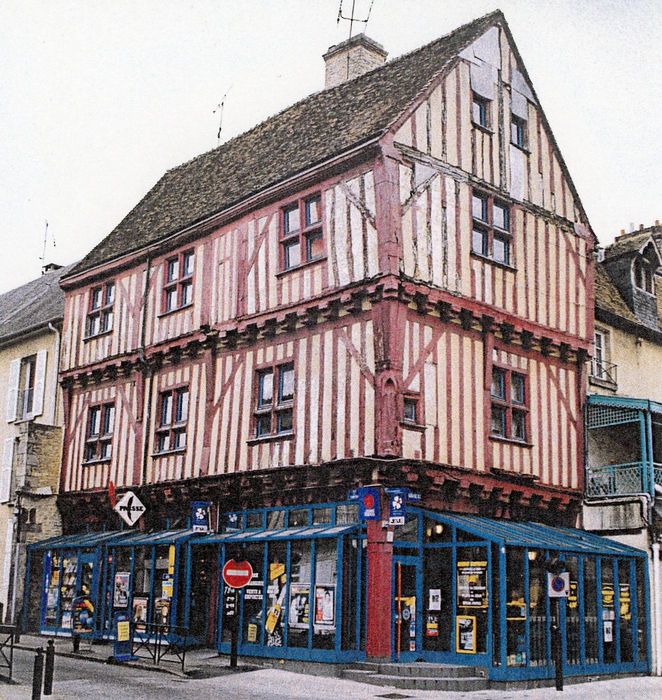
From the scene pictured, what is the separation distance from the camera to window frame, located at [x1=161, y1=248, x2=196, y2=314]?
21.4 metres

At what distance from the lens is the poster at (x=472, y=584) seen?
52.6 feet

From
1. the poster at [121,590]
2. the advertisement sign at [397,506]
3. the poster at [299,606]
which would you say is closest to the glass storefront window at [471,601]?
the advertisement sign at [397,506]

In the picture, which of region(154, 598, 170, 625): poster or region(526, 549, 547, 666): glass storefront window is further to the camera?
region(154, 598, 170, 625): poster

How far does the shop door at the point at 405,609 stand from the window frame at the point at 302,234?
5479 millimetres

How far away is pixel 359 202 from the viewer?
696 inches

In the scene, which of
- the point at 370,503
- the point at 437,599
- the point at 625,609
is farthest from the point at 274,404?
the point at 625,609

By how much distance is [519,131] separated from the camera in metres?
20.4

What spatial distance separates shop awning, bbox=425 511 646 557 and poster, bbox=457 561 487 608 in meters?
0.50

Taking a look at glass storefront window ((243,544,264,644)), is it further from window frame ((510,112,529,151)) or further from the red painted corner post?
window frame ((510,112,529,151))

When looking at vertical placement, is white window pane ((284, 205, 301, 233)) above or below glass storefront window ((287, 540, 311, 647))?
above

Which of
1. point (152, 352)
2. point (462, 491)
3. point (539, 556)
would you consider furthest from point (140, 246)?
point (539, 556)

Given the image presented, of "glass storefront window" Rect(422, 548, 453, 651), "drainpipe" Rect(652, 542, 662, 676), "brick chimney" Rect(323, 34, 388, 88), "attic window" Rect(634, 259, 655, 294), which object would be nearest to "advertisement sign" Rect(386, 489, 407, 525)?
"glass storefront window" Rect(422, 548, 453, 651)

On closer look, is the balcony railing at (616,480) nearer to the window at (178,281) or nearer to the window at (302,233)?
the window at (302,233)

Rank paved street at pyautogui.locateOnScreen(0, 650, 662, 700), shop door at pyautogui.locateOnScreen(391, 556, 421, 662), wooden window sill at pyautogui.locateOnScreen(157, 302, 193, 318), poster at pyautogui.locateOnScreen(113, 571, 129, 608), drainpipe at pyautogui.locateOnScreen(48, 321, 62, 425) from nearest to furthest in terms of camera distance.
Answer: paved street at pyautogui.locateOnScreen(0, 650, 662, 700) < shop door at pyautogui.locateOnScreen(391, 556, 421, 662) < poster at pyautogui.locateOnScreen(113, 571, 129, 608) < wooden window sill at pyautogui.locateOnScreen(157, 302, 193, 318) < drainpipe at pyautogui.locateOnScreen(48, 321, 62, 425)
